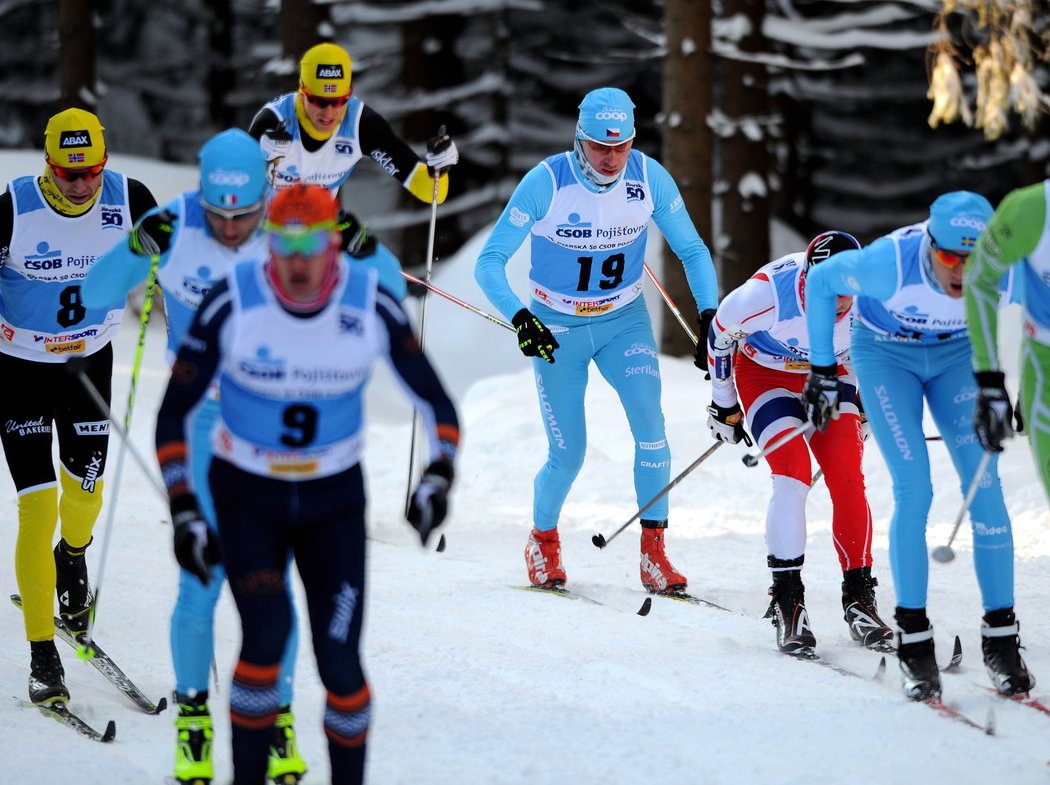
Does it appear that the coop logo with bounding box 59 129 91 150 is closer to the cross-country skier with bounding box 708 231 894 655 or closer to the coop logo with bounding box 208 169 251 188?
the coop logo with bounding box 208 169 251 188

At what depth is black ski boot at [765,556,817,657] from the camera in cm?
567

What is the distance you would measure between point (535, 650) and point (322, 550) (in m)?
2.07

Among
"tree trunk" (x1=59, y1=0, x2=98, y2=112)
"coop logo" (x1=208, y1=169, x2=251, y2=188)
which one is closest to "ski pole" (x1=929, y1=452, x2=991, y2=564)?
"coop logo" (x1=208, y1=169, x2=251, y2=188)

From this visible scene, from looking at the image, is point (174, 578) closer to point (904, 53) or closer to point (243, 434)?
point (243, 434)

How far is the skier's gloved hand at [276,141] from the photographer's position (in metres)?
6.80

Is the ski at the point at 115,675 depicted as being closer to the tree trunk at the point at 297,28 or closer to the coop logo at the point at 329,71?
the coop logo at the point at 329,71

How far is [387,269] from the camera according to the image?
4.55 meters

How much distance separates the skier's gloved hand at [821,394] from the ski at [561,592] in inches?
67.8

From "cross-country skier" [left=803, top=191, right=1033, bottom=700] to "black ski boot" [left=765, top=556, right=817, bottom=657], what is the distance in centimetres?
62

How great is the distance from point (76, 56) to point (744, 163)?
784 cm

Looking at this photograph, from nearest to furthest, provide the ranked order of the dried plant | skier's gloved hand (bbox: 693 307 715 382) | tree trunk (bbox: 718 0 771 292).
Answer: skier's gloved hand (bbox: 693 307 715 382) → the dried plant → tree trunk (bbox: 718 0 771 292)

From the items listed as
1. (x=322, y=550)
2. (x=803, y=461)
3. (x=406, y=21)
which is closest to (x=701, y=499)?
(x=803, y=461)

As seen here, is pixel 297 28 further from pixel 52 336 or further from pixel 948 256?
pixel 948 256

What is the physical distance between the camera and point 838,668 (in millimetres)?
5453
